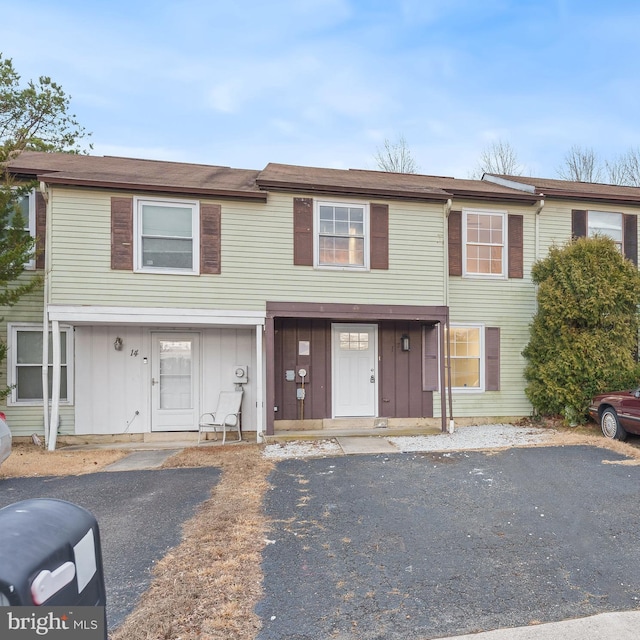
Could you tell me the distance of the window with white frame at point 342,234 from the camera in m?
8.80

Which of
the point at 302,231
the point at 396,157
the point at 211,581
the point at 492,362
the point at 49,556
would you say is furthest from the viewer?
the point at 396,157

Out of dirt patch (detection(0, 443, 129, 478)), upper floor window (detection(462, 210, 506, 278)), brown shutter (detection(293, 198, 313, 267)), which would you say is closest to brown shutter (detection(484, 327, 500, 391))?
upper floor window (detection(462, 210, 506, 278))

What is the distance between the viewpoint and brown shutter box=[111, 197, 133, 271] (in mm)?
7957

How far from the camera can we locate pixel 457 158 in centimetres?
2386

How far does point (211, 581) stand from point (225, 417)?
5.46m

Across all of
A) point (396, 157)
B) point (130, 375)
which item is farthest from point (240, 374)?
→ point (396, 157)

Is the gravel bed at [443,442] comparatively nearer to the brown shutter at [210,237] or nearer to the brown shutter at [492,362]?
the brown shutter at [492,362]

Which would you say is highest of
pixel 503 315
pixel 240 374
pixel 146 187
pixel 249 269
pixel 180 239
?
pixel 146 187

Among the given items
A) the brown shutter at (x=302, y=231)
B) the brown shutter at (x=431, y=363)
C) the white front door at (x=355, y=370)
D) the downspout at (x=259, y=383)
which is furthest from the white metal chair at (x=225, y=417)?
the brown shutter at (x=431, y=363)

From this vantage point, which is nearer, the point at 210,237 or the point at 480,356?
the point at 210,237

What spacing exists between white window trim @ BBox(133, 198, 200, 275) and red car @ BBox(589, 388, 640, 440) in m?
7.85

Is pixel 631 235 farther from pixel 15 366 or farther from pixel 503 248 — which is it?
pixel 15 366

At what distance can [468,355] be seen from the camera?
9969 mm

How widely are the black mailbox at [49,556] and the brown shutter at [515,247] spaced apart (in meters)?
10.1
